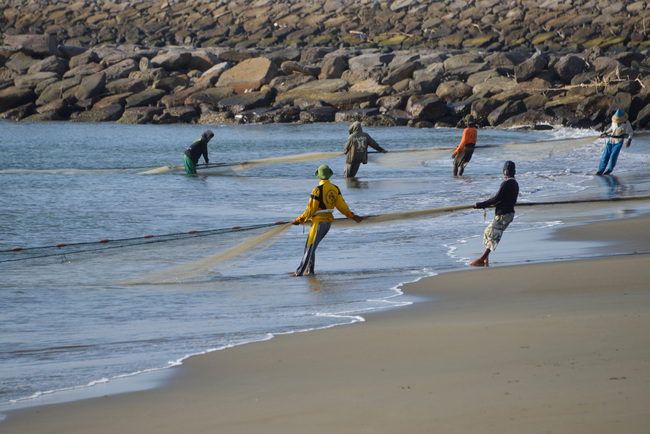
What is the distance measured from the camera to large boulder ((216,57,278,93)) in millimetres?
40594

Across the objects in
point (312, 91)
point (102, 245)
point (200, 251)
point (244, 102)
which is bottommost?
point (102, 245)

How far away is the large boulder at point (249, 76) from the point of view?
4059 cm

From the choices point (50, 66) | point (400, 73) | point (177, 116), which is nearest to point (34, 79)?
point (50, 66)

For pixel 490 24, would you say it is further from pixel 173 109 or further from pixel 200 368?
pixel 200 368

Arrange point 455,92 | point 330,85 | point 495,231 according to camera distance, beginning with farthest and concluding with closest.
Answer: point 330,85
point 455,92
point 495,231

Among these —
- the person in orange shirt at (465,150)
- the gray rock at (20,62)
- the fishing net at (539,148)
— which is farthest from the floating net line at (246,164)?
the gray rock at (20,62)

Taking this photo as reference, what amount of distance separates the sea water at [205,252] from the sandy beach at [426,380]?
1.85 feet

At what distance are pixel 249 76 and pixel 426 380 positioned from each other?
37549 mm

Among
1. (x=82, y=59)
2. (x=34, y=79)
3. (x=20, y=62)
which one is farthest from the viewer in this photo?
(x=20, y=62)

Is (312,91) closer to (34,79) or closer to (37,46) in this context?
(34,79)

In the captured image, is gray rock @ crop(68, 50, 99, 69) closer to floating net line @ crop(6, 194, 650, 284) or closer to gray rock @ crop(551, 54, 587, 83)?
gray rock @ crop(551, 54, 587, 83)

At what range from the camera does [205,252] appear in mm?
9453

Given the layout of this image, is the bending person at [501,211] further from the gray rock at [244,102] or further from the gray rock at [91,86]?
the gray rock at [91,86]

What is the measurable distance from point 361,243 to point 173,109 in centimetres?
2952
